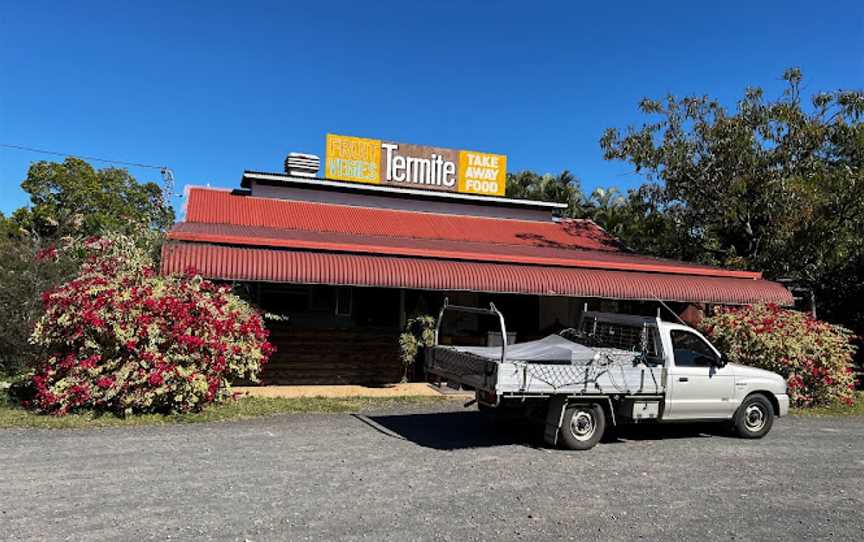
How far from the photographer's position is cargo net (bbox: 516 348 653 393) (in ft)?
25.7

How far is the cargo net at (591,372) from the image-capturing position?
308 inches

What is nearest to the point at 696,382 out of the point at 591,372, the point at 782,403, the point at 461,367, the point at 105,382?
the point at 782,403

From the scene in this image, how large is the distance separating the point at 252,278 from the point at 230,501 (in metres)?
6.86

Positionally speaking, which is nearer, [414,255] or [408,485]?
[408,485]

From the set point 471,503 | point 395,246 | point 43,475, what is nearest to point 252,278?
point 395,246

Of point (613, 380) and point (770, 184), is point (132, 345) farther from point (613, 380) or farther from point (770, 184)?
point (770, 184)

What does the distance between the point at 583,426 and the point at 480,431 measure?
1.75 meters

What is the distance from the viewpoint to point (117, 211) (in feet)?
148

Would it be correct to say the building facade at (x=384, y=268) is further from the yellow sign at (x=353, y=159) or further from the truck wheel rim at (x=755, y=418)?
the truck wheel rim at (x=755, y=418)

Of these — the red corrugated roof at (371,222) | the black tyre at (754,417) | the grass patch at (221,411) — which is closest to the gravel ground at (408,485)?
the black tyre at (754,417)

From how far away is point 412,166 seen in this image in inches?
898

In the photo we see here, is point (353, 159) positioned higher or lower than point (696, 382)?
higher

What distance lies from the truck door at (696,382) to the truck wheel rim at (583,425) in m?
1.24

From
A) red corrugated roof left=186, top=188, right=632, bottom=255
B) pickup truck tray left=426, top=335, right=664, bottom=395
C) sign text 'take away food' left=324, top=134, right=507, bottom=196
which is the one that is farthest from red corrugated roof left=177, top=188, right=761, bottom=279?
pickup truck tray left=426, top=335, right=664, bottom=395
